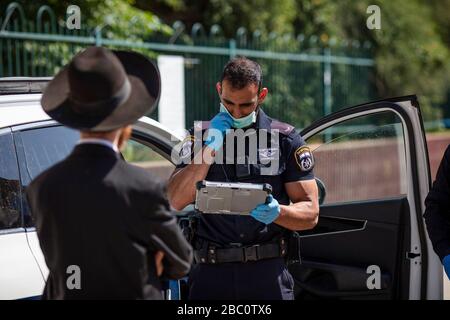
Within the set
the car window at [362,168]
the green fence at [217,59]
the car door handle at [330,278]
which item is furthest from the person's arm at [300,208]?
the car window at [362,168]

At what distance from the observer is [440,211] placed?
3.50 metres

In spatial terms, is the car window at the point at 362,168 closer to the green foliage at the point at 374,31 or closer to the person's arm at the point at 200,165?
the green foliage at the point at 374,31

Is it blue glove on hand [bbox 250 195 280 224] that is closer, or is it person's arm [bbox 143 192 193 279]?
person's arm [bbox 143 192 193 279]

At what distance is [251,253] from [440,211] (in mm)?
921

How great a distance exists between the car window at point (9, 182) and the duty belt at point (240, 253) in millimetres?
830

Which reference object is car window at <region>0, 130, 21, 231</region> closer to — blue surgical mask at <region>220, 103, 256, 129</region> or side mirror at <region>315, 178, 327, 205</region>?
blue surgical mask at <region>220, 103, 256, 129</region>

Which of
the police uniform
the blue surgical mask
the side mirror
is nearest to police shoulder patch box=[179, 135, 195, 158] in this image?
the police uniform

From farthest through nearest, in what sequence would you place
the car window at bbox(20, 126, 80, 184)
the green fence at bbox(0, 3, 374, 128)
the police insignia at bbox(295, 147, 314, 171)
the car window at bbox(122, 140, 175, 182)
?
the car window at bbox(122, 140, 175, 182) < the green fence at bbox(0, 3, 374, 128) < the car window at bbox(20, 126, 80, 184) < the police insignia at bbox(295, 147, 314, 171)

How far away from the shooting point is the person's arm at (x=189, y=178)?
3.25m

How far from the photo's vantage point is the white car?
3414mm

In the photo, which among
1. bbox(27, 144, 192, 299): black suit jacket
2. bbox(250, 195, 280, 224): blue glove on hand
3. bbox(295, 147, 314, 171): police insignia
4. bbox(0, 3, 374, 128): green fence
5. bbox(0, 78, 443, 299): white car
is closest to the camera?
bbox(27, 144, 192, 299): black suit jacket

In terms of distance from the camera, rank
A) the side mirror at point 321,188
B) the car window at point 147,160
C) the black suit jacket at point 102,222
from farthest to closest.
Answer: the car window at point 147,160 → the side mirror at point 321,188 → the black suit jacket at point 102,222

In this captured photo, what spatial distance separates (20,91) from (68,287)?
60.3 inches

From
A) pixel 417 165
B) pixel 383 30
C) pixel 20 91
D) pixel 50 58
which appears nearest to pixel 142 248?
pixel 20 91
